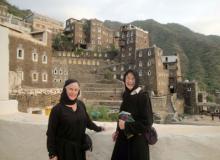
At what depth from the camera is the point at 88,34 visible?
6712 centimetres

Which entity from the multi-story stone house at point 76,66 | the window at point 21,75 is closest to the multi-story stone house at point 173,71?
the multi-story stone house at point 76,66

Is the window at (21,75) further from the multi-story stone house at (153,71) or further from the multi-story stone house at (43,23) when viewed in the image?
the multi-story stone house at (43,23)

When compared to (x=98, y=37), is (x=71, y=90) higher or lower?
lower

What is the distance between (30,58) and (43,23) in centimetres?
4603

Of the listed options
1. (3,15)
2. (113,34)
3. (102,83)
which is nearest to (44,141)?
(102,83)

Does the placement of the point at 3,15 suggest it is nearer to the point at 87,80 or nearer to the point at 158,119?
the point at 87,80

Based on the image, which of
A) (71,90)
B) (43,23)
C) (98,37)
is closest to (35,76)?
(71,90)

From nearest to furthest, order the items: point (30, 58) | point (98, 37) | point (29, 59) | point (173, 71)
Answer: point (29, 59) < point (30, 58) < point (173, 71) < point (98, 37)

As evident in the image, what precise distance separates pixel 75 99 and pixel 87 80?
48.4 m

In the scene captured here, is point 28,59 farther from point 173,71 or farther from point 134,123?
point 173,71

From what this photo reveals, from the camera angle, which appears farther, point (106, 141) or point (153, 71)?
point (153, 71)

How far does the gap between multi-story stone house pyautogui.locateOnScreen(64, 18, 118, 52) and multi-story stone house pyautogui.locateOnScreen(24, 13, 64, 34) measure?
467cm

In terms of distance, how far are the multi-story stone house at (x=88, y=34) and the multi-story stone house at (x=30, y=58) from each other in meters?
36.8

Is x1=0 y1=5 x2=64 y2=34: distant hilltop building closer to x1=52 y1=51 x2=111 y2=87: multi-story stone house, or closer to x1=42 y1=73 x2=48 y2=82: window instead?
x1=52 y1=51 x2=111 y2=87: multi-story stone house
